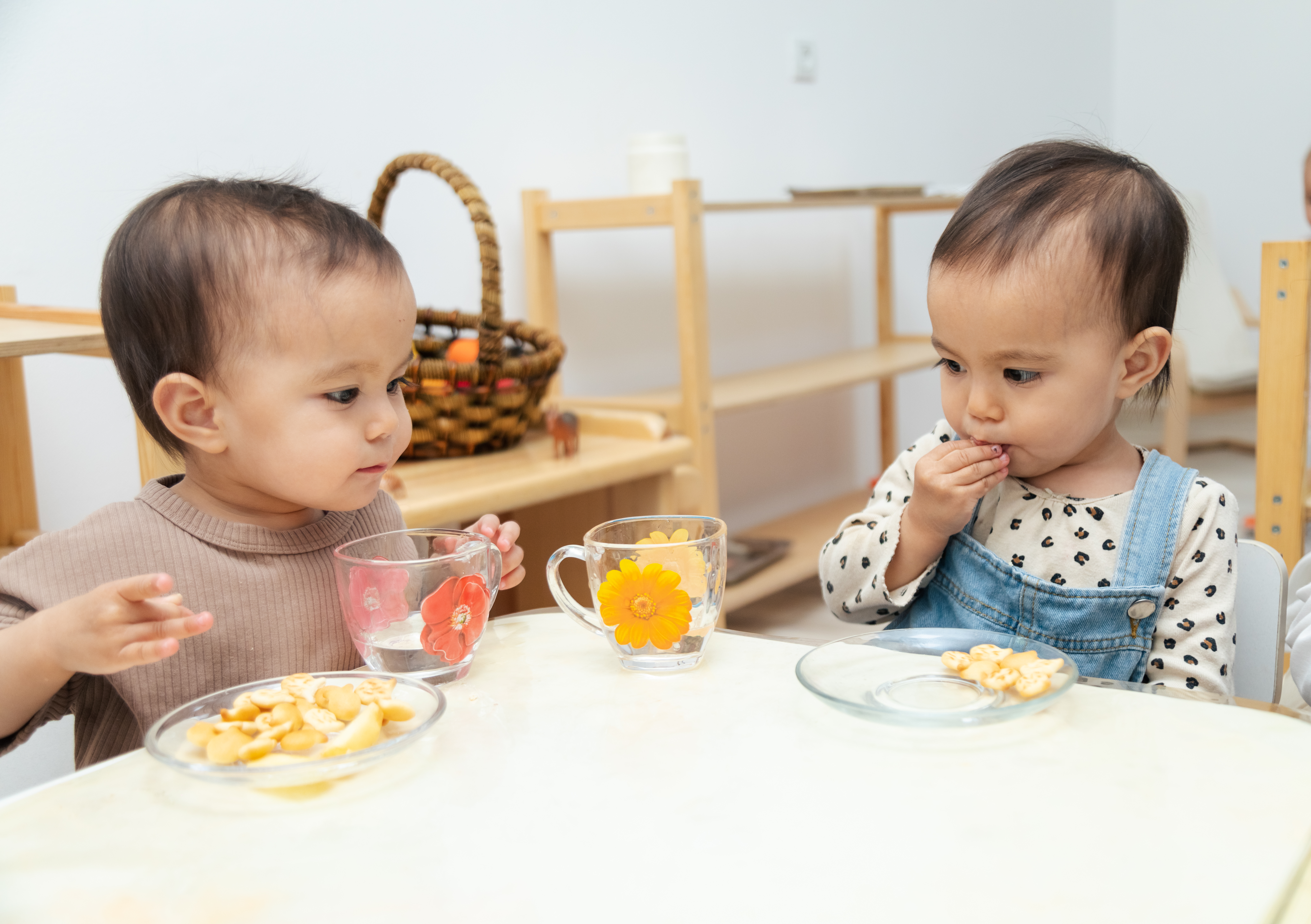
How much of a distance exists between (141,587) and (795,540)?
83.6 inches

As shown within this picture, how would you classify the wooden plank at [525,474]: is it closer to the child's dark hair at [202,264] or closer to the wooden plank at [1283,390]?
the child's dark hair at [202,264]

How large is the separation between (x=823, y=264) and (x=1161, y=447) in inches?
54.4

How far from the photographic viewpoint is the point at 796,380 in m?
2.51

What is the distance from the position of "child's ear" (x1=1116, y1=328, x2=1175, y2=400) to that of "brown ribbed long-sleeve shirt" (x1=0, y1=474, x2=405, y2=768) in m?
0.66

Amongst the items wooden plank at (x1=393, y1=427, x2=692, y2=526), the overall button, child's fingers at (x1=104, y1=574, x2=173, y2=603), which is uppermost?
child's fingers at (x1=104, y1=574, x2=173, y2=603)

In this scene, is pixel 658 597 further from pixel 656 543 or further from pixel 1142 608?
pixel 1142 608

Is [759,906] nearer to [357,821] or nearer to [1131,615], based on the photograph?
[357,821]

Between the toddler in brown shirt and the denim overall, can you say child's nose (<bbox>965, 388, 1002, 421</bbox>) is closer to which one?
the denim overall

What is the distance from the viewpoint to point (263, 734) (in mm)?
591

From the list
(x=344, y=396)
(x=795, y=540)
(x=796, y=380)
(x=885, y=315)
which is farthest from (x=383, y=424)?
(x=885, y=315)

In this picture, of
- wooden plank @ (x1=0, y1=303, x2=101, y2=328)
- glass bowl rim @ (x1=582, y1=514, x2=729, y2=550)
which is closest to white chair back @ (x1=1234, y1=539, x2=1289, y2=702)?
glass bowl rim @ (x1=582, y1=514, x2=729, y2=550)

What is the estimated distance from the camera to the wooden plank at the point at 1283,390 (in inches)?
59.2

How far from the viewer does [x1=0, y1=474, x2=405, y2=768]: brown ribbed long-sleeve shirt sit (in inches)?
29.4

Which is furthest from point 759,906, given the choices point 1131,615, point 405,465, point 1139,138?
point 1139,138
